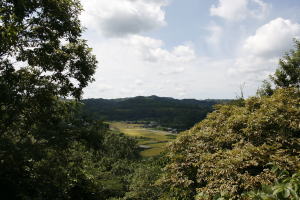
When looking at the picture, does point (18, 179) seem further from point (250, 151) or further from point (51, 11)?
point (250, 151)

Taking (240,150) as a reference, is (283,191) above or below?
above

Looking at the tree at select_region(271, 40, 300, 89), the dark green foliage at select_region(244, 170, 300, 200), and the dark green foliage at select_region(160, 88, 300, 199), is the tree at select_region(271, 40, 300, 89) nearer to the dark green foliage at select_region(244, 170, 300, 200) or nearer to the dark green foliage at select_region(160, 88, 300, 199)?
the dark green foliage at select_region(160, 88, 300, 199)

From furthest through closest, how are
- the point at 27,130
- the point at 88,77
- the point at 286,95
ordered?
the point at 286,95 → the point at 88,77 → the point at 27,130

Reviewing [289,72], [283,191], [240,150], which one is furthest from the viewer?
[289,72]

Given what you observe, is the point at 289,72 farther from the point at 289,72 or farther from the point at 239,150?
the point at 239,150

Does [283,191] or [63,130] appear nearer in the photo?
[283,191]

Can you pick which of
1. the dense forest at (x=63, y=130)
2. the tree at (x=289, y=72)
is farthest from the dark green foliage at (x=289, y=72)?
the dense forest at (x=63, y=130)

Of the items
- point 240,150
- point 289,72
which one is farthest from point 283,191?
point 289,72

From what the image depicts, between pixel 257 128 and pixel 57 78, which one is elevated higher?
pixel 57 78

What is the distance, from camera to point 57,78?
1281 cm

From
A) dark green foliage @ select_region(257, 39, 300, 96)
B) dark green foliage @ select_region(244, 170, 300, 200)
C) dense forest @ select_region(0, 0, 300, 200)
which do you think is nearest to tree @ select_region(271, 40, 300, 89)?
dark green foliage @ select_region(257, 39, 300, 96)

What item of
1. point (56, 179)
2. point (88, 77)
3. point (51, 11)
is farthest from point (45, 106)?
point (51, 11)

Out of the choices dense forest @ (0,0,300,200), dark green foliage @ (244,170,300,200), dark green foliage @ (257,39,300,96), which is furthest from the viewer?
dark green foliage @ (257,39,300,96)

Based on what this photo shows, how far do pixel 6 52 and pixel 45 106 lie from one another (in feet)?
9.74
